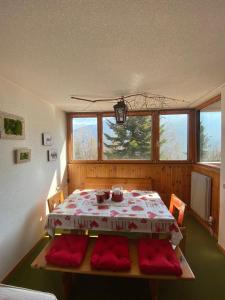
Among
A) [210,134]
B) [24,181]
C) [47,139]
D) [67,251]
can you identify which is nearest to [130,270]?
[67,251]

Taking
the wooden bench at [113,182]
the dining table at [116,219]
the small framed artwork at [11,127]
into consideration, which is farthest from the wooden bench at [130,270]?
the wooden bench at [113,182]

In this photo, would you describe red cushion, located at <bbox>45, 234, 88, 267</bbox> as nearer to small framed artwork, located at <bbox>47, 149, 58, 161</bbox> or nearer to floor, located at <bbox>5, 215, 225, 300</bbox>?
floor, located at <bbox>5, 215, 225, 300</bbox>

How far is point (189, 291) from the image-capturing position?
5.90 ft

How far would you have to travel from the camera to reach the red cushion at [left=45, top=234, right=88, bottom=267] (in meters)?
1.55

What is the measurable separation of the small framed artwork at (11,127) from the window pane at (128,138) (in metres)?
1.95

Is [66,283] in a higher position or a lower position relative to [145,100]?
lower

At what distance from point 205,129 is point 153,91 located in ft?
5.03

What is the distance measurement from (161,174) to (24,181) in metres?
2.65

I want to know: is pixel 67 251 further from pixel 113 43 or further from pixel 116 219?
pixel 113 43

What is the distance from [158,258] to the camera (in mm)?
1562

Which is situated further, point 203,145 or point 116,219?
point 203,145

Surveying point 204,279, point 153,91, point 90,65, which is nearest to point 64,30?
point 90,65

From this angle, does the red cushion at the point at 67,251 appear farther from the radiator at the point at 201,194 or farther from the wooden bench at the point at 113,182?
the radiator at the point at 201,194

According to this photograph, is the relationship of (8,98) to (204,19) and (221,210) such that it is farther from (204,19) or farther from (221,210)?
(221,210)
